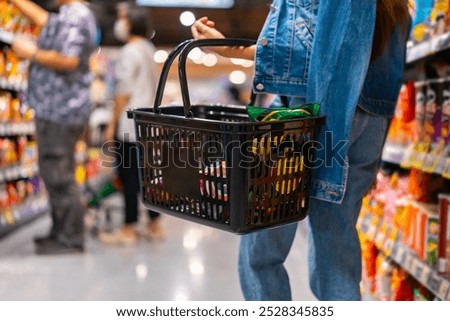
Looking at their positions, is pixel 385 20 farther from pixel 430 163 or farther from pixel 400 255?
pixel 400 255

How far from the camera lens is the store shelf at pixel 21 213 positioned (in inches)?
160

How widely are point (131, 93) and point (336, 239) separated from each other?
2191mm

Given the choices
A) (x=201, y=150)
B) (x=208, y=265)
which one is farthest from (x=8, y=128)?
(x=201, y=150)

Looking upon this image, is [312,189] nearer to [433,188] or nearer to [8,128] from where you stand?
[433,188]

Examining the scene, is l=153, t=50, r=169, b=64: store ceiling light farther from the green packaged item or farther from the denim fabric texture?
the green packaged item

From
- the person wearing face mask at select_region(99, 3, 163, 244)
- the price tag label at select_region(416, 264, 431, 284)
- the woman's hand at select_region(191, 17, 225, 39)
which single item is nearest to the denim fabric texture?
the woman's hand at select_region(191, 17, 225, 39)

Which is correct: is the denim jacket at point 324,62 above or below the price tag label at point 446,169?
above

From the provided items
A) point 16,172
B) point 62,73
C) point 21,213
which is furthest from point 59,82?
point 21,213

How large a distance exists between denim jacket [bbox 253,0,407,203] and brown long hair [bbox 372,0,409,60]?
0.22 feet

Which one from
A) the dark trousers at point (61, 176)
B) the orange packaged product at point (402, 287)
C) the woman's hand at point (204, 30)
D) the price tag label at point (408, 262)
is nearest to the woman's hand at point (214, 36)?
the woman's hand at point (204, 30)

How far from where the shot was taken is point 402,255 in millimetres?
2371

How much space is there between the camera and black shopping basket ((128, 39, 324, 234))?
4.24ft

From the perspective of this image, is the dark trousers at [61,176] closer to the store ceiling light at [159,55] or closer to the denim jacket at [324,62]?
the store ceiling light at [159,55]

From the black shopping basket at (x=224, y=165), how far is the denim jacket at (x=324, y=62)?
0.14 feet
